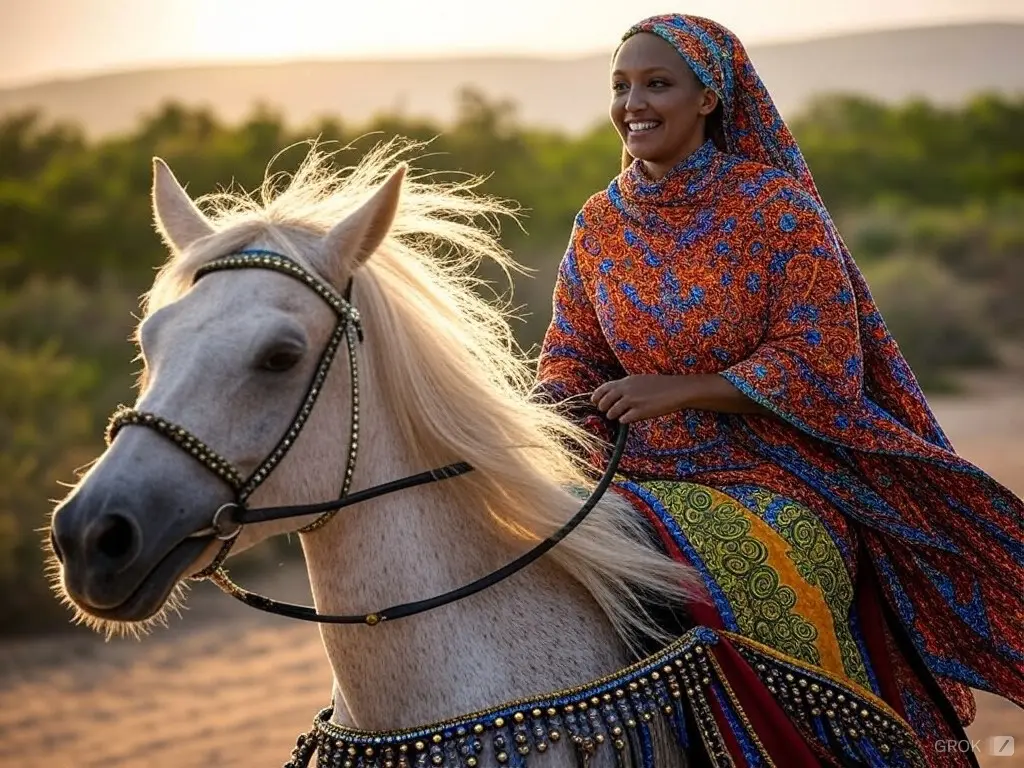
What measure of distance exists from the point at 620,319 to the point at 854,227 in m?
21.6

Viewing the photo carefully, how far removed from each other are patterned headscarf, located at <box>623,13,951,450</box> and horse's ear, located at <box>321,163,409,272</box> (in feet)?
2.96

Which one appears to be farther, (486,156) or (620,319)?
(486,156)

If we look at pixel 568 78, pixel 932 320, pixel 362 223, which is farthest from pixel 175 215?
pixel 568 78

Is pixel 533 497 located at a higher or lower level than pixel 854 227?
lower

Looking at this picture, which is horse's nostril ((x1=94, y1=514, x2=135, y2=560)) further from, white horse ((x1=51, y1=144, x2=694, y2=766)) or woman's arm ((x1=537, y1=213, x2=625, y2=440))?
woman's arm ((x1=537, y1=213, x2=625, y2=440))

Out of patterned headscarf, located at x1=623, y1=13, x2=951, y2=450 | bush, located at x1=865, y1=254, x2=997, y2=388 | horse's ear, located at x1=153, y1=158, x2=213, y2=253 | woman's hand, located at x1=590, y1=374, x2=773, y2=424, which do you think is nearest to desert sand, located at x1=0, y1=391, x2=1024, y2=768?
patterned headscarf, located at x1=623, y1=13, x2=951, y2=450

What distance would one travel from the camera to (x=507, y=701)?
2393 millimetres

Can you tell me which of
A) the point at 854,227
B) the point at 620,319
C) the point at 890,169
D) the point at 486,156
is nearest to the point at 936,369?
the point at 854,227

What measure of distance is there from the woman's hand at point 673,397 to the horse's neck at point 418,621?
47 cm

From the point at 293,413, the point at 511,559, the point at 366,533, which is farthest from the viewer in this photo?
the point at 511,559

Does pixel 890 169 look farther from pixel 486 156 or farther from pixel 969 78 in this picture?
pixel 969 78

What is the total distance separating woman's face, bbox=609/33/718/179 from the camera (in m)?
2.89

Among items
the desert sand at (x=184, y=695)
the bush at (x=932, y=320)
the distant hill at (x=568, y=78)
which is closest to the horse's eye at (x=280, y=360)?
the desert sand at (x=184, y=695)

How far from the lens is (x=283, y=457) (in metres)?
2.23
